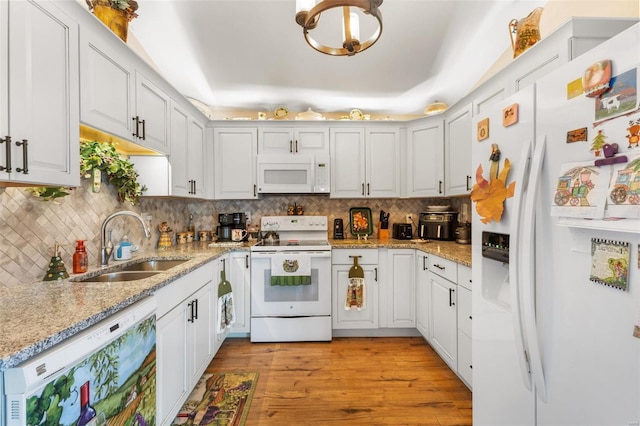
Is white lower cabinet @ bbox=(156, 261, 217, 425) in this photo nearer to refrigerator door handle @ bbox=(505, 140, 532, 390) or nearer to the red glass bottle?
the red glass bottle

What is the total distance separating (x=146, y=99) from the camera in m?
1.96

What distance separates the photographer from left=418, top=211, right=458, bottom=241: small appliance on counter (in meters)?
3.04

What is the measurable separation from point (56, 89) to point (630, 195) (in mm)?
2079

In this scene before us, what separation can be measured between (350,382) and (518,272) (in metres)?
1.59

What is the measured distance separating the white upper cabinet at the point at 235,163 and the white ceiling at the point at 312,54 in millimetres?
435

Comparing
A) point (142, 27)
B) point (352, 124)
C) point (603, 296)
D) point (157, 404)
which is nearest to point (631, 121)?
point (603, 296)

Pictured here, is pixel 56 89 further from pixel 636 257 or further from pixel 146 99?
pixel 636 257

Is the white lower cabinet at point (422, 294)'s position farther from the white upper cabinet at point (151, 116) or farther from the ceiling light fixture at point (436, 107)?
the white upper cabinet at point (151, 116)

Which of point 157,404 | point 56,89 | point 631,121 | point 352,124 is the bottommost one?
point 157,404

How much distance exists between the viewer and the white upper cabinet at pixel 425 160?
304 cm

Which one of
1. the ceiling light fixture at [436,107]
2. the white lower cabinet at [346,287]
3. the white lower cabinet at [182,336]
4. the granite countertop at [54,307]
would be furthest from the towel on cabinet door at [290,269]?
the ceiling light fixture at [436,107]

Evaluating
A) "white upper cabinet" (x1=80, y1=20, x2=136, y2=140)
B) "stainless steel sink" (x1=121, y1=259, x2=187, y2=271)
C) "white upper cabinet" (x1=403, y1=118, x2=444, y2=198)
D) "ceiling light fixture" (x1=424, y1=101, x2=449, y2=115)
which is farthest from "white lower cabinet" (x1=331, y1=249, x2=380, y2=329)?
"white upper cabinet" (x1=80, y1=20, x2=136, y2=140)

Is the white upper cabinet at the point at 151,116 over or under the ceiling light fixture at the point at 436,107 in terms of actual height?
under

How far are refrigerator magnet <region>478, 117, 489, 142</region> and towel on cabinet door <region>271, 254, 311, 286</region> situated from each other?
5.99ft
